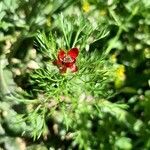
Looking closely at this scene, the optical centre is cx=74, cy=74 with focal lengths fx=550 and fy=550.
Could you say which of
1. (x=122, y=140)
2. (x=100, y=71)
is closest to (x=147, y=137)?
(x=122, y=140)

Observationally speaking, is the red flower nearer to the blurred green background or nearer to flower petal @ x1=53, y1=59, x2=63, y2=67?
flower petal @ x1=53, y1=59, x2=63, y2=67

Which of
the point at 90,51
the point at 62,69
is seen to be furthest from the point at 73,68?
the point at 90,51

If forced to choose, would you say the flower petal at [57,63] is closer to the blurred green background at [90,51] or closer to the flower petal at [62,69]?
the flower petal at [62,69]

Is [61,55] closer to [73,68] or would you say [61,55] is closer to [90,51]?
[73,68]

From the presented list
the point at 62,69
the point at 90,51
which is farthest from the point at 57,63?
the point at 90,51

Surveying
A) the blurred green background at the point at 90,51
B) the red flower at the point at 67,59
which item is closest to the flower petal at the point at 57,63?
the red flower at the point at 67,59

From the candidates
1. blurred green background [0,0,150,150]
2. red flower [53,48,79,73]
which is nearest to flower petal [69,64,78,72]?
red flower [53,48,79,73]

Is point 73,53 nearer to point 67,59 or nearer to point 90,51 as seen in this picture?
point 67,59

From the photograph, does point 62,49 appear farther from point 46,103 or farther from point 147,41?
point 147,41

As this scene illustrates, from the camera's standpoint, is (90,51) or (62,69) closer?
(62,69)
